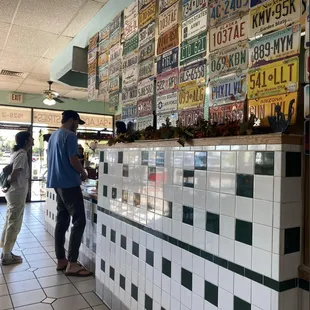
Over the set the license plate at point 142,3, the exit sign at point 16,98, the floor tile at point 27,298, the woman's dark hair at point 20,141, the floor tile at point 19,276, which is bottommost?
the floor tile at point 27,298

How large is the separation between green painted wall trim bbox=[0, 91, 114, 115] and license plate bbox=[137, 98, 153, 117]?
20.9 feet

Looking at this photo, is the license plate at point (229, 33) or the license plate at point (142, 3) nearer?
the license plate at point (229, 33)

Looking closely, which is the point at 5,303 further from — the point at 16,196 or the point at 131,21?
the point at 131,21

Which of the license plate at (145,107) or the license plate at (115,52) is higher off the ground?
the license plate at (115,52)

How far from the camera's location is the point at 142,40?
2.54 meters

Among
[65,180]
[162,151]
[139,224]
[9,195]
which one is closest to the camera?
[162,151]

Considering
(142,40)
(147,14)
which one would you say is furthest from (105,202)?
(147,14)

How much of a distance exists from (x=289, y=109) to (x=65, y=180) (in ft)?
7.65

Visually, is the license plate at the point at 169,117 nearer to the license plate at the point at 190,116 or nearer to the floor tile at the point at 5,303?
the license plate at the point at 190,116

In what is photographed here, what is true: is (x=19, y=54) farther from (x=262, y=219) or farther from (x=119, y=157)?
(x=262, y=219)

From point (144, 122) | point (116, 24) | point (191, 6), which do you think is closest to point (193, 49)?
point (191, 6)

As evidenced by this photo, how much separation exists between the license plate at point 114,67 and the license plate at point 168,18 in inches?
28.3

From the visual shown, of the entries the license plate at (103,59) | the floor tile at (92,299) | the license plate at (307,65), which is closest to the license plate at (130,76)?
the license plate at (103,59)

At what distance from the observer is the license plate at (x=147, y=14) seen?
2.42 m
